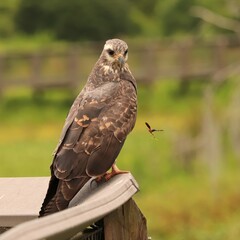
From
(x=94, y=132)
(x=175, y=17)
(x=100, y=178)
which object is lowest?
(x=100, y=178)

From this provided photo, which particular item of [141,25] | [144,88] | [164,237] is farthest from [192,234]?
[141,25]

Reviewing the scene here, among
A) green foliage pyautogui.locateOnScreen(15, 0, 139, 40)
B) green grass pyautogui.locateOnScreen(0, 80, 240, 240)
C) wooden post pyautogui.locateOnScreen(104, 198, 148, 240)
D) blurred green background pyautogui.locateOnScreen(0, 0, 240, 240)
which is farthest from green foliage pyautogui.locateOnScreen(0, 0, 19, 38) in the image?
wooden post pyautogui.locateOnScreen(104, 198, 148, 240)

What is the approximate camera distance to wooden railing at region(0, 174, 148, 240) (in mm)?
2346

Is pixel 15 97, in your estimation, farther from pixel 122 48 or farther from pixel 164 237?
pixel 122 48

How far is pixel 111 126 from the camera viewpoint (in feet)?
12.9

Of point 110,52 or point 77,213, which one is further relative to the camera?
point 110,52

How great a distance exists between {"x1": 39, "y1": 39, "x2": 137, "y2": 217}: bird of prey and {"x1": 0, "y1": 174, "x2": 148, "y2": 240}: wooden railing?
0.05 meters

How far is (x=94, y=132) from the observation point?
12.5 ft

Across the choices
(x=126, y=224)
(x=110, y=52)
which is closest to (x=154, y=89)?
(x=110, y=52)

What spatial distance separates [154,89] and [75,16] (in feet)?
11.1

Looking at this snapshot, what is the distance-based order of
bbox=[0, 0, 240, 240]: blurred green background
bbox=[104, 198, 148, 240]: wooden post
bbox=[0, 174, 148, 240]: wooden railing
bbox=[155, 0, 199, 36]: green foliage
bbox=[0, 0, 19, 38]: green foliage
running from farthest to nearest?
bbox=[0, 0, 19, 38]: green foliage < bbox=[155, 0, 199, 36]: green foliage < bbox=[0, 0, 240, 240]: blurred green background < bbox=[104, 198, 148, 240]: wooden post < bbox=[0, 174, 148, 240]: wooden railing

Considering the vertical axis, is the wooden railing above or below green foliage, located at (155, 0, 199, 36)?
below

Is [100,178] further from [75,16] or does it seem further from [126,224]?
[75,16]

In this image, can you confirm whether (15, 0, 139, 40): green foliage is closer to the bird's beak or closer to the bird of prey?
Result: the bird's beak
